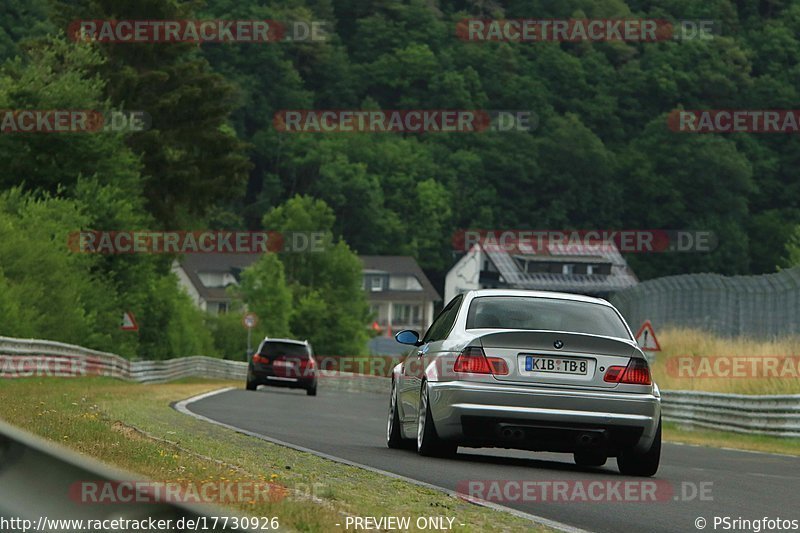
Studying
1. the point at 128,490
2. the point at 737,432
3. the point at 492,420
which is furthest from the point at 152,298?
the point at 128,490

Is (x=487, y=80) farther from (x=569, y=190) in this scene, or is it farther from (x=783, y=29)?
(x=783, y=29)

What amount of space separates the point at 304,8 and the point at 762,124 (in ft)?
158

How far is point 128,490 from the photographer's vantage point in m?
4.82

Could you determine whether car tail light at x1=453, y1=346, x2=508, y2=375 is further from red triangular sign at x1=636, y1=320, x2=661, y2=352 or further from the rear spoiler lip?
red triangular sign at x1=636, y1=320, x2=661, y2=352

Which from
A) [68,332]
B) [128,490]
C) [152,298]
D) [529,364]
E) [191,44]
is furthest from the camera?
[191,44]

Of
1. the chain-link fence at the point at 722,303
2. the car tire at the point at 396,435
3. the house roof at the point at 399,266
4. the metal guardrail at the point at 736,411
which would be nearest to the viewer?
the car tire at the point at 396,435

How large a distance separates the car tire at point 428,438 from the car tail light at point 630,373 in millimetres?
1435

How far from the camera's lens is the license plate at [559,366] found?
42.8 feet

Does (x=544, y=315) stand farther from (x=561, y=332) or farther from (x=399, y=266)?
(x=399, y=266)

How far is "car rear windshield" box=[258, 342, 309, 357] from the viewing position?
40.3 meters

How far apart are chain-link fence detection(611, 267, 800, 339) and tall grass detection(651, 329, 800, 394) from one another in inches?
10.0

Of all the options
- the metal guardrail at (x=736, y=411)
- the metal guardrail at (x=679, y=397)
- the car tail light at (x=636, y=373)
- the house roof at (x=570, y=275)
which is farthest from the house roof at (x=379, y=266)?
the car tail light at (x=636, y=373)

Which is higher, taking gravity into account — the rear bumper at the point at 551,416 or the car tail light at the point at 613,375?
the car tail light at the point at 613,375

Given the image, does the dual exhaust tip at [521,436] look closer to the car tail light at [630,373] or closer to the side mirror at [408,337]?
the car tail light at [630,373]
